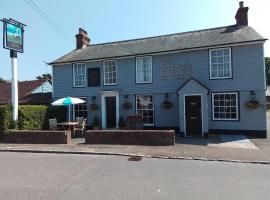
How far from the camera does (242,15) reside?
20.2 m

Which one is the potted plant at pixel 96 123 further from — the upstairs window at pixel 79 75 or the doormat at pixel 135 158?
the doormat at pixel 135 158

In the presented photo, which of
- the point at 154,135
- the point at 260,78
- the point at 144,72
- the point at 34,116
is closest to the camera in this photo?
the point at 154,135

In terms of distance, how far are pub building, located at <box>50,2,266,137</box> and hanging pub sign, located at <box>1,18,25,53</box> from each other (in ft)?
15.5

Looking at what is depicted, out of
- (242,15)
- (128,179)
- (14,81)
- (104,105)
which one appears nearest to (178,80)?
(104,105)

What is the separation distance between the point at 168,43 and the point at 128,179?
14856mm

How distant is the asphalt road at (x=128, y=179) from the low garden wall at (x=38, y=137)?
4.27 metres

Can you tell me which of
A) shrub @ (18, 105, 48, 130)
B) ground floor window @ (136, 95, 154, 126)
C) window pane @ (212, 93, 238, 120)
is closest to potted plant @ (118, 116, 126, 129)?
ground floor window @ (136, 95, 154, 126)

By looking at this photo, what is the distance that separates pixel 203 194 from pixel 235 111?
12.4 metres

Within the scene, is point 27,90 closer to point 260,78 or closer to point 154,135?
point 154,135

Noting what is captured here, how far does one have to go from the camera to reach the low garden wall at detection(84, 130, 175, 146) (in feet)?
47.2

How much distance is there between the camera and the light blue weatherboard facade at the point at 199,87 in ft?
57.8

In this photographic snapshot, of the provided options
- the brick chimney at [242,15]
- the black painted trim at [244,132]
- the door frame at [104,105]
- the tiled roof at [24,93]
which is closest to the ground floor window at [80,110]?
the door frame at [104,105]

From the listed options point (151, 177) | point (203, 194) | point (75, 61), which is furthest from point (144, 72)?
point (203, 194)

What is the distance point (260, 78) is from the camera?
17.5m
